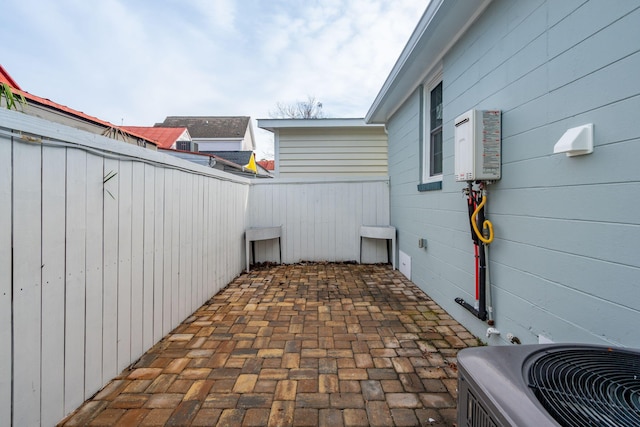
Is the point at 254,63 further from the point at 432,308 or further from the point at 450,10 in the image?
the point at 432,308

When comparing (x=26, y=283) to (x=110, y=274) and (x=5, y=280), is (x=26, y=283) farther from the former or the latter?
(x=110, y=274)

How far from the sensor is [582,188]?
146cm

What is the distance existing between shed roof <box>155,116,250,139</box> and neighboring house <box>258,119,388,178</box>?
1371 centimetres

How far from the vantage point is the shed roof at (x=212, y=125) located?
19.4 m

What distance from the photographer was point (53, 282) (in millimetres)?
1436

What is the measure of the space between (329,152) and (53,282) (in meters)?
5.78

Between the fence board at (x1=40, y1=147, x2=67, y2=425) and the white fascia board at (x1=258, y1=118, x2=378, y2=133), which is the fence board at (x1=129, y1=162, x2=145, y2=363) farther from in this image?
the white fascia board at (x1=258, y1=118, x2=378, y2=133)

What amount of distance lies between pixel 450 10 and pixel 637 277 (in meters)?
2.35

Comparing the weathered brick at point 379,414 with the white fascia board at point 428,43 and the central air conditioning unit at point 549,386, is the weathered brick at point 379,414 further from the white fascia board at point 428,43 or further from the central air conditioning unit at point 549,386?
the white fascia board at point 428,43

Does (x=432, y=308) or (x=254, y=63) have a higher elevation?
(x=254, y=63)

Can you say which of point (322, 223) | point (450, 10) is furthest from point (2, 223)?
point (322, 223)

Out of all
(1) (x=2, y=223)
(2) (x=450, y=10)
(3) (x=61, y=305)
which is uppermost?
(2) (x=450, y=10)

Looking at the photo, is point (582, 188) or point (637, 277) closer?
point (637, 277)

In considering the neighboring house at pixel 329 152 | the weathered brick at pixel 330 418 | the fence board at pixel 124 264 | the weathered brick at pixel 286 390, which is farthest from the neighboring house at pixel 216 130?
the weathered brick at pixel 330 418
